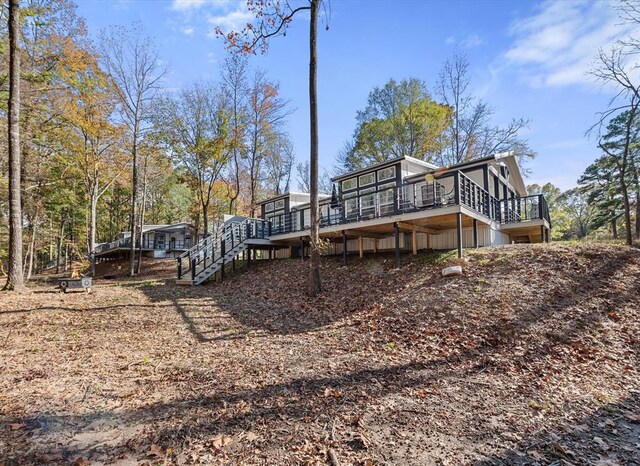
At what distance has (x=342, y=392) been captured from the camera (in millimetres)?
4207

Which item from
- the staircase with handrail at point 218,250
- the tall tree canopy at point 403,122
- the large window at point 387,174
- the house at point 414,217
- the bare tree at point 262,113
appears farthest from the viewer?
the bare tree at point 262,113

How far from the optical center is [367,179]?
17688 millimetres

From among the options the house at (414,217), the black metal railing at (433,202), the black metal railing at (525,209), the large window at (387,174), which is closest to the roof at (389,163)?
the house at (414,217)

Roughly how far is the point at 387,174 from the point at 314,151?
7.35 m

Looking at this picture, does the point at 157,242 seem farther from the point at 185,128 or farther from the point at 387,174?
the point at 387,174

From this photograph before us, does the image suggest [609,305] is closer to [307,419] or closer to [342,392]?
[342,392]

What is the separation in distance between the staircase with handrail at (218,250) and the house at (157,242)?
50.0 feet

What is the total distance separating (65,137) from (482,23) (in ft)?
72.2

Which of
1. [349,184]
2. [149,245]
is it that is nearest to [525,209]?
[349,184]

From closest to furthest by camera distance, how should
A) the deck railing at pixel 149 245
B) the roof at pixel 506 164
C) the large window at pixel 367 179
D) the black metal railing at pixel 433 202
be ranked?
the black metal railing at pixel 433 202, the roof at pixel 506 164, the large window at pixel 367 179, the deck railing at pixel 149 245

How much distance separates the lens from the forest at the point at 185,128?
48.5ft

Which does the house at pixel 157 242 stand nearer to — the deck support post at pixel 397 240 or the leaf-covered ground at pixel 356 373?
the deck support post at pixel 397 240

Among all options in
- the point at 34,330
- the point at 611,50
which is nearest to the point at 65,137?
the point at 34,330

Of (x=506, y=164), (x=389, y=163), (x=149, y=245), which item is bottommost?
(x=149, y=245)
